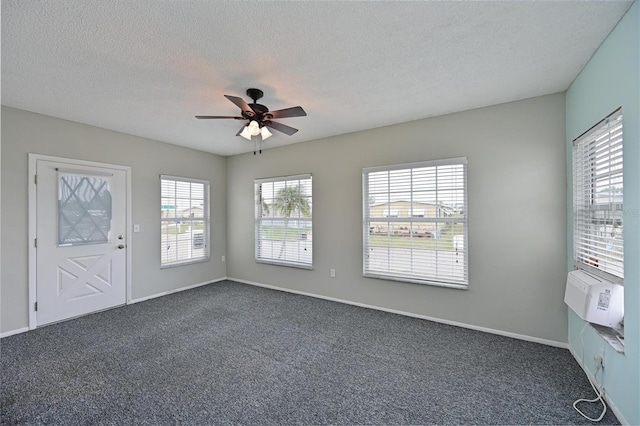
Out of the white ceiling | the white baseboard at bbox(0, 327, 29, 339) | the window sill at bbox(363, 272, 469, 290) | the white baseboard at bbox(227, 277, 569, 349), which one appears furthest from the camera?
the window sill at bbox(363, 272, 469, 290)

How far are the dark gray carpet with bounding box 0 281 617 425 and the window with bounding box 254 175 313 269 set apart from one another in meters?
1.36

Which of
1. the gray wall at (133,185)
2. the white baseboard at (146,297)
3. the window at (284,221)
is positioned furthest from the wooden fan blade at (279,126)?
the white baseboard at (146,297)

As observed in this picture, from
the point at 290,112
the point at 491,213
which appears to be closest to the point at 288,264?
the point at 290,112

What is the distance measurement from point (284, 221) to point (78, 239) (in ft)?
9.44

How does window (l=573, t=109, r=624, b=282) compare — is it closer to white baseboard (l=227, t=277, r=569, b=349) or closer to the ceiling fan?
white baseboard (l=227, t=277, r=569, b=349)

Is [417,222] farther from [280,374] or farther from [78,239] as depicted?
[78,239]

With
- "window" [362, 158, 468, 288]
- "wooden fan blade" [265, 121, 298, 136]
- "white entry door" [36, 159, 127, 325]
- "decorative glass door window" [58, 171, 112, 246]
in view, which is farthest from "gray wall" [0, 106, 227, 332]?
"window" [362, 158, 468, 288]

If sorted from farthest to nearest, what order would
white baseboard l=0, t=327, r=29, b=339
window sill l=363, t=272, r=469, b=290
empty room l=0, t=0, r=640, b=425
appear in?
window sill l=363, t=272, r=469, b=290, white baseboard l=0, t=327, r=29, b=339, empty room l=0, t=0, r=640, b=425

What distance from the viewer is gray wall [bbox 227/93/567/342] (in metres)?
2.81

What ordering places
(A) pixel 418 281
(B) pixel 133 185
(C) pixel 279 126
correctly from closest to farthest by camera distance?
(C) pixel 279 126, (A) pixel 418 281, (B) pixel 133 185

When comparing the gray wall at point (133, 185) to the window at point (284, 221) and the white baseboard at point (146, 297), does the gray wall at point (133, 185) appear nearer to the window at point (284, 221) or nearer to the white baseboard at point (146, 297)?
the white baseboard at point (146, 297)

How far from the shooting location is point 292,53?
2098 millimetres

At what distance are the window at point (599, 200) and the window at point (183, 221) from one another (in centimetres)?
531

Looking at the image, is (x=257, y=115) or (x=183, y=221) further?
(x=183, y=221)
